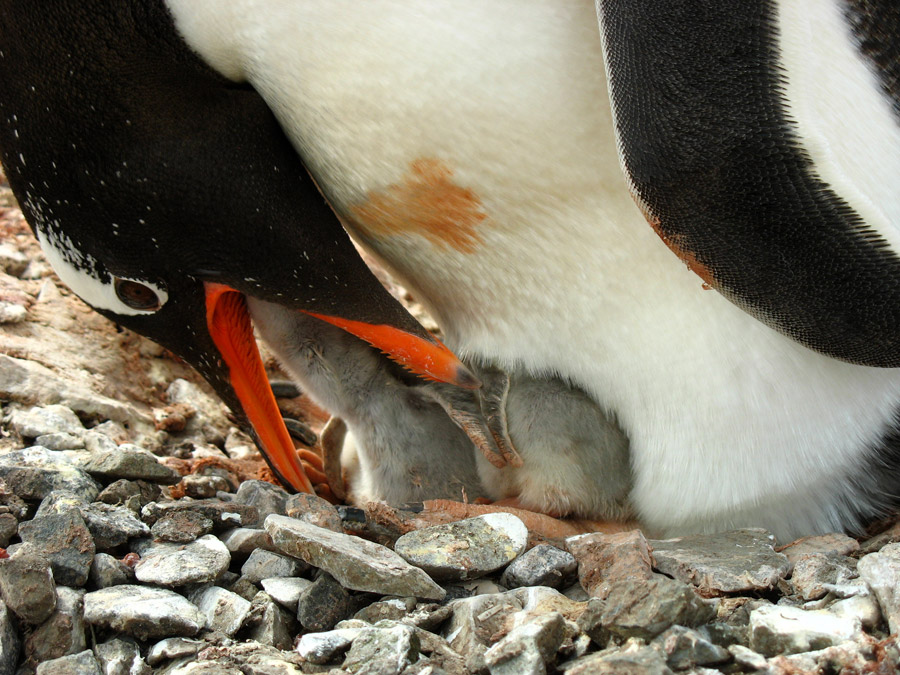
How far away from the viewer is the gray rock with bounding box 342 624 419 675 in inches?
42.5

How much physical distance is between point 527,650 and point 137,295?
1138 millimetres

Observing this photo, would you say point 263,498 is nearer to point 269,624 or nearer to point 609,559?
point 269,624

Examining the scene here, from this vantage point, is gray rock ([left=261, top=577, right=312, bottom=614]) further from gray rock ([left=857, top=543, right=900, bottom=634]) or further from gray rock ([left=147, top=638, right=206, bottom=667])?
gray rock ([left=857, top=543, right=900, bottom=634])

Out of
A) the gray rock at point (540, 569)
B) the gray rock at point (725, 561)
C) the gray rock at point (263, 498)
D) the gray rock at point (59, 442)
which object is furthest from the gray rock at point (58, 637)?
the gray rock at point (725, 561)

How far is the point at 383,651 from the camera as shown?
1106 mm

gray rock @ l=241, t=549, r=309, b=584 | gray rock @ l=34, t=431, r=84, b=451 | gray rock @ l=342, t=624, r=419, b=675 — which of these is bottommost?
gray rock @ l=342, t=624, r=419, b=675

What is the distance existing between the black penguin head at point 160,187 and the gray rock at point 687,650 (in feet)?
2.83

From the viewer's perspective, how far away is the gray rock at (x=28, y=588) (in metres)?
1.20

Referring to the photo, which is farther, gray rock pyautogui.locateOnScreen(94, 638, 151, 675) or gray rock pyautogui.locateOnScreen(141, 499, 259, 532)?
gray rock pyautogui.locateOnScreen(141, 499, 259, 532)

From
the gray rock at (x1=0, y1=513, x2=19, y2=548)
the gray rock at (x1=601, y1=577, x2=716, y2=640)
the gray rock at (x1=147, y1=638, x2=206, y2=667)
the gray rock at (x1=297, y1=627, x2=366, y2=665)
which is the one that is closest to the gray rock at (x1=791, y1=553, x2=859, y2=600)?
the gray rock at (x1=601, y1=577, x2=716, y2=640)

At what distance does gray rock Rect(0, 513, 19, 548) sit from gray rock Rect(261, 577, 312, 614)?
406 mm

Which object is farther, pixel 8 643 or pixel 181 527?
pixel 181 527

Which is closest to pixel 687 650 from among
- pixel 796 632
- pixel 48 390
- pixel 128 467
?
pixel 796 632

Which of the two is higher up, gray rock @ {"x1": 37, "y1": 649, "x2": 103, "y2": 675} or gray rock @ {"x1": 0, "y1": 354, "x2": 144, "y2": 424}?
gray rock @ {"x1": 0, "y1": 354, "x2": 144, "y2": 424}
